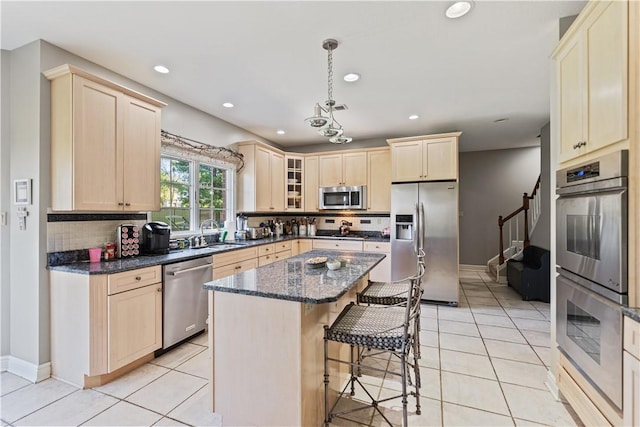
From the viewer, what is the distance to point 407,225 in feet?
14.5

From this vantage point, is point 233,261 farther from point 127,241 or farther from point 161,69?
point 161,69

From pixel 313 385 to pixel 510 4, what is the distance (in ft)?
9.06

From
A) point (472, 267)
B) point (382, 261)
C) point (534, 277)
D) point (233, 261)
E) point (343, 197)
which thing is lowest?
point (472, 267)

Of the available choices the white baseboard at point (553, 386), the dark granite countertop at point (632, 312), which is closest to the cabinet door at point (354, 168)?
the white baseboard at point (553, 386)

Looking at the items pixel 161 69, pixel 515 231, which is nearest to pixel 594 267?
pixel 161 69

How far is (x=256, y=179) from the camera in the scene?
464 cm

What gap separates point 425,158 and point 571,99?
249 cm

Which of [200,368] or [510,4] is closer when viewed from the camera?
[510,4]

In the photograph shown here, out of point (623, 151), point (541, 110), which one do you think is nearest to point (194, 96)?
point (623, 151)

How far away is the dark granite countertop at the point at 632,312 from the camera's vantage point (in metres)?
1.30

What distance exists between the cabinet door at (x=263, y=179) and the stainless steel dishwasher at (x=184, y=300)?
1723 mm

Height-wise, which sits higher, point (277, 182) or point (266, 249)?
point (277, 182)

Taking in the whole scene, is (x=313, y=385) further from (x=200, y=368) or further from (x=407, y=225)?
(x=407, y=225)

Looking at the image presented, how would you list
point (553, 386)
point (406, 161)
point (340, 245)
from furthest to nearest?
point (340, 245) < point (406, 161) < point (553, 386)
